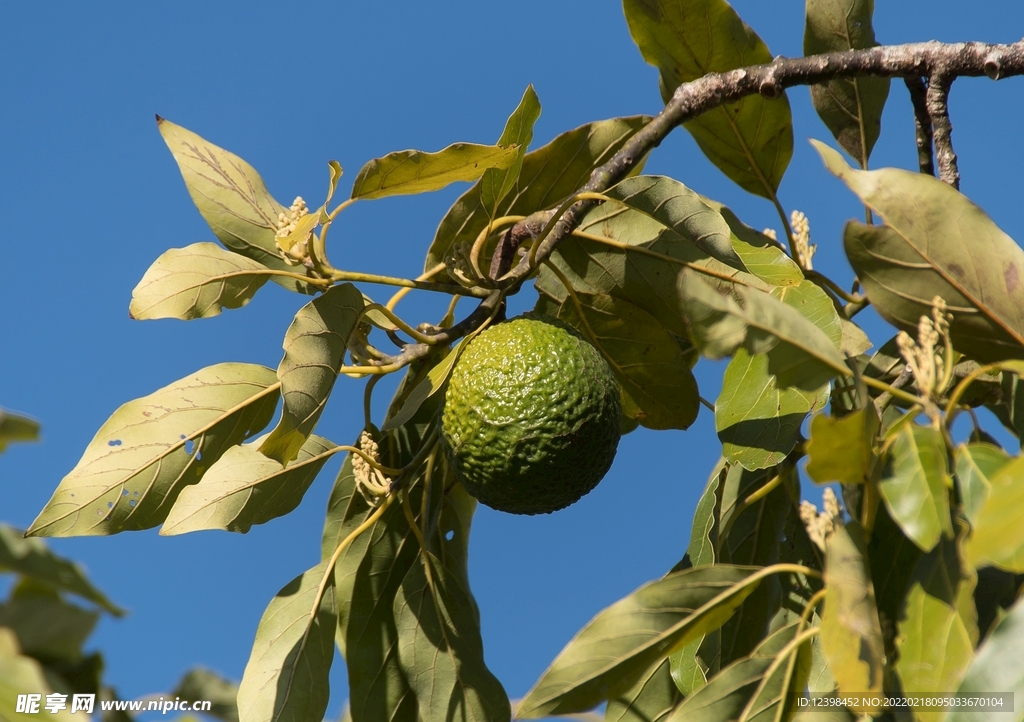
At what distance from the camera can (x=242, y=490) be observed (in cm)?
213

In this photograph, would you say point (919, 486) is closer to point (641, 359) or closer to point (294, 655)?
point (641, 359)

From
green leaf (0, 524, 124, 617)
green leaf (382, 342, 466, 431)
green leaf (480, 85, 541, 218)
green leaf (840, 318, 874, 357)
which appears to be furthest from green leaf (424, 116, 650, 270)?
green leaf (0, 524, 124, 617)

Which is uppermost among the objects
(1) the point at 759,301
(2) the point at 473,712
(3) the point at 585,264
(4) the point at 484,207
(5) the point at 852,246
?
(4) the point at 484,207

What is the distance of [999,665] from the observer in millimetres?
1242

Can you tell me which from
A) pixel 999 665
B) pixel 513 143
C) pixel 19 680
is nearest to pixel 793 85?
pixel 513 143

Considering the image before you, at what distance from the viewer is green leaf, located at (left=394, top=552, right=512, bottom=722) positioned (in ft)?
7.59

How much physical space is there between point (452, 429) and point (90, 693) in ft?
2.93

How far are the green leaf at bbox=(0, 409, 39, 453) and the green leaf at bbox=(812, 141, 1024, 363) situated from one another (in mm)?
1335

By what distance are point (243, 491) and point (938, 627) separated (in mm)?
1482

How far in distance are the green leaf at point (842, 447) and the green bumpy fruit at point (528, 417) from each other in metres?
0.68

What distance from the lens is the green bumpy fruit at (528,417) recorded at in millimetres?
1989

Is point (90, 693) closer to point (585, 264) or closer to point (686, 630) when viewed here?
point (686, 630)

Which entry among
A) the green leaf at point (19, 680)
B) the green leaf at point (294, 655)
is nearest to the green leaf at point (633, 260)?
the green leaf at point (294, 655)

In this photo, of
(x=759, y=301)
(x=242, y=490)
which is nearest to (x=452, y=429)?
(x=242, y=490)
